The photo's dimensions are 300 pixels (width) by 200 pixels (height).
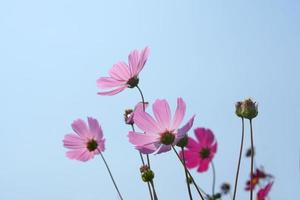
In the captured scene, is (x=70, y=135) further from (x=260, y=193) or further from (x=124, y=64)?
(x=260, y=193)

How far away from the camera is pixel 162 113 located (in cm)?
89

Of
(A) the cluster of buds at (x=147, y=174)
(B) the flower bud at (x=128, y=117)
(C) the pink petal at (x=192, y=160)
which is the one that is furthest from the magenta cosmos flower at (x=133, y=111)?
(C) the pink petal at (x=192, y=160)

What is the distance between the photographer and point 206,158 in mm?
1364

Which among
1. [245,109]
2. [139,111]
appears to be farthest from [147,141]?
[245,109]

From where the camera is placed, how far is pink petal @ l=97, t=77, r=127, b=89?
103cm

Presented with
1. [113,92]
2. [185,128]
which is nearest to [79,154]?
[113,92]

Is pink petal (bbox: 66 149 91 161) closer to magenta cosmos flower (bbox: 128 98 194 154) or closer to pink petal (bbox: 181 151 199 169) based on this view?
magenta cosmos flower (bbox: 128 98 194 154)

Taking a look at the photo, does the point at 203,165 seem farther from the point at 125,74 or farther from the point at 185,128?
the point at 185,128

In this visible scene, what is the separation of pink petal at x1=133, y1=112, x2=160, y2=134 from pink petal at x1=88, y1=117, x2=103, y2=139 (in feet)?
0.70

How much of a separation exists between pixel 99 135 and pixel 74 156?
0.07 meters

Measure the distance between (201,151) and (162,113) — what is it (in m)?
0.51

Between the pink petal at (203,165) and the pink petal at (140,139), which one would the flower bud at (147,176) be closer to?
the pink petal at (140,139)

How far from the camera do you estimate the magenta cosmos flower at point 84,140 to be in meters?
1.06

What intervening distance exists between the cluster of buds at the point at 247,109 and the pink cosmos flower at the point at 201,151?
38cm
